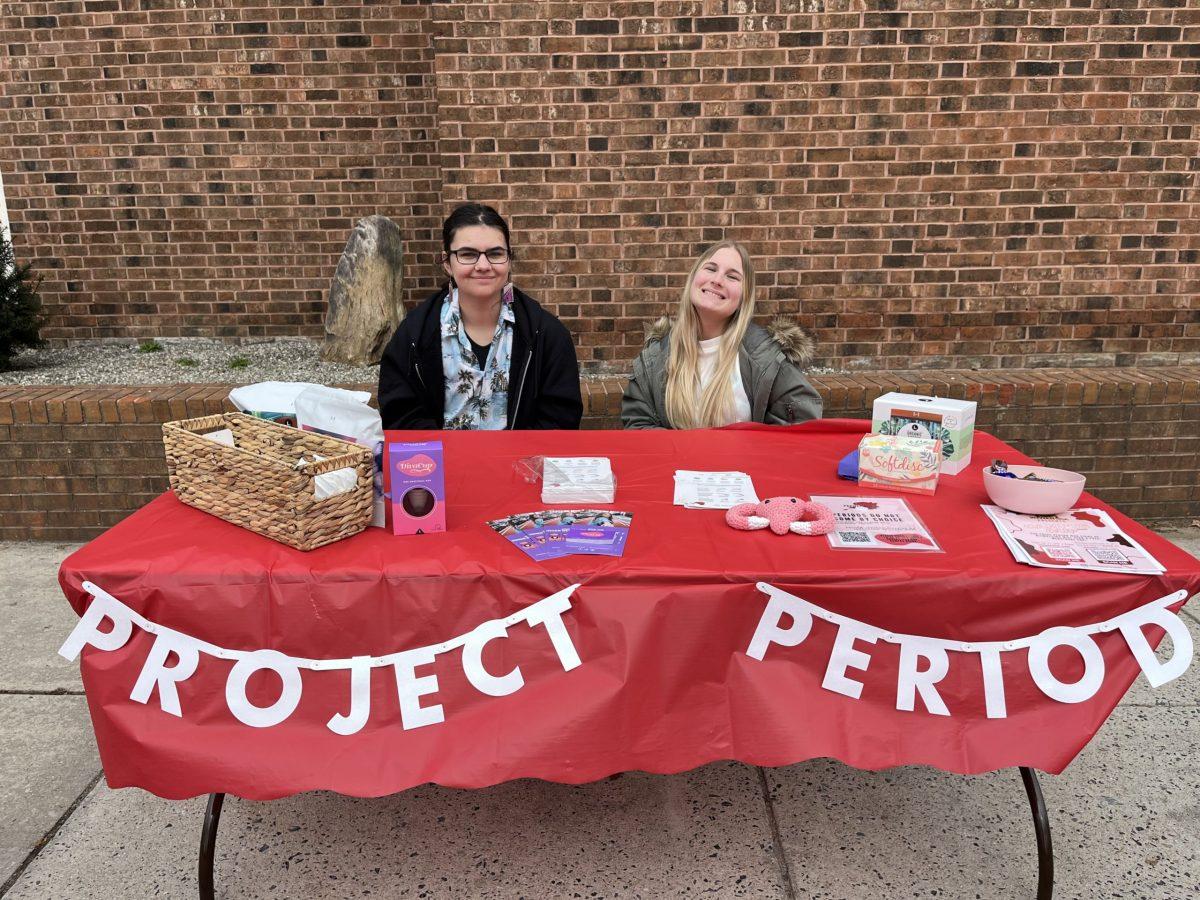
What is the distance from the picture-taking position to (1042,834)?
77.0 inches

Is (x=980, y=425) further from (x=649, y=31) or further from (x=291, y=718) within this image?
(x=291, y=718)

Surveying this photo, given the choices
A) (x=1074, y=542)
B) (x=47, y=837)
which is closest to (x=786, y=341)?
(x=1074, y=542)

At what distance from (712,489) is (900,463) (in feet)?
1.71

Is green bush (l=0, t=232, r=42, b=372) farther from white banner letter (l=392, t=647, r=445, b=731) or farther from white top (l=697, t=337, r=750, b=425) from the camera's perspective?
white banner letter (l=392, t=647, r=445, b=731)

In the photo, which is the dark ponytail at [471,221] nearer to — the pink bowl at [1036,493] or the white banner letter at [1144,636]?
the pink bowl at [1036,493]

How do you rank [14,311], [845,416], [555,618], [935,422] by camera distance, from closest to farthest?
1. [555,618]
2. [935,422]
3. [845,416]
4. [14,311]

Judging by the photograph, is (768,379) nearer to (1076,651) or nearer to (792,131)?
(1076,651)

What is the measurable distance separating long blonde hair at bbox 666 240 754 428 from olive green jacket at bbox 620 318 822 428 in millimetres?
55

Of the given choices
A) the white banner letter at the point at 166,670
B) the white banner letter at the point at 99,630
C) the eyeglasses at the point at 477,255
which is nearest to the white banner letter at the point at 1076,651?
the white banner letter at the point at 166,670

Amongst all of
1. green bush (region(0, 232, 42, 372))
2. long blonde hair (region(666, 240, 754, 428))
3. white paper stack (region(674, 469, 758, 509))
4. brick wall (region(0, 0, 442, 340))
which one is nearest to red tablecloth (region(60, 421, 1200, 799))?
white paper stack (region(674, 469, 758, 509))

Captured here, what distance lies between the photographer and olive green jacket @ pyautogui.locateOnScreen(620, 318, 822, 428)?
3236 mm

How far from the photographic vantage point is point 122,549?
6.22ft

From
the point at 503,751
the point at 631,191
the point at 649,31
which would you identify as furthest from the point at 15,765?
the point at 649,31

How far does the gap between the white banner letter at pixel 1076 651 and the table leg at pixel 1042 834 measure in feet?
0.76
